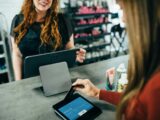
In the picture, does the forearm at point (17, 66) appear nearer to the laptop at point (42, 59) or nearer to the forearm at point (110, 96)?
the laptop at point (42, 59)

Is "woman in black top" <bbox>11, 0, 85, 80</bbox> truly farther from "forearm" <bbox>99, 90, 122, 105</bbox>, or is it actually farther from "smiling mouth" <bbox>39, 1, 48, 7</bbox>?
"forearm" <bbox>99, 90, 122, 105</bbox>

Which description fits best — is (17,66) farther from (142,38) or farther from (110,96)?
(142,38)

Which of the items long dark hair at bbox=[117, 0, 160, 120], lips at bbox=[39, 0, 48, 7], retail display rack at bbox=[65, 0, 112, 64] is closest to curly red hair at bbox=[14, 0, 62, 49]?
lips at bbox=[39, 0, 48, 7]

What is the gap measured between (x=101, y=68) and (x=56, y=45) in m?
0.60

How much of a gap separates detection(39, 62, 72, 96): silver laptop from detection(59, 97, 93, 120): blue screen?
0.21m

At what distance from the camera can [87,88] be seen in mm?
1385

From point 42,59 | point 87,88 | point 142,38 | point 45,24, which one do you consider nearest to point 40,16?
point 45,24

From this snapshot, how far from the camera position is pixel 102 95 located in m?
1.33

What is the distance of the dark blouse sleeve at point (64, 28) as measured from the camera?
2.33 meters

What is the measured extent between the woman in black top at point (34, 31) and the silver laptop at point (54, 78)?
2.59 ft

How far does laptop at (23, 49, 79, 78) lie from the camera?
149 centimetres

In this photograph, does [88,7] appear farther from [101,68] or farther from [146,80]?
[146,80]

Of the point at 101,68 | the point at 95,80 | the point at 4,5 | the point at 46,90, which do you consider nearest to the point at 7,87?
the point at 46,90

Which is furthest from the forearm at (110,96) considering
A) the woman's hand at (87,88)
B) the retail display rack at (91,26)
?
the retail display rack at (91,26)
